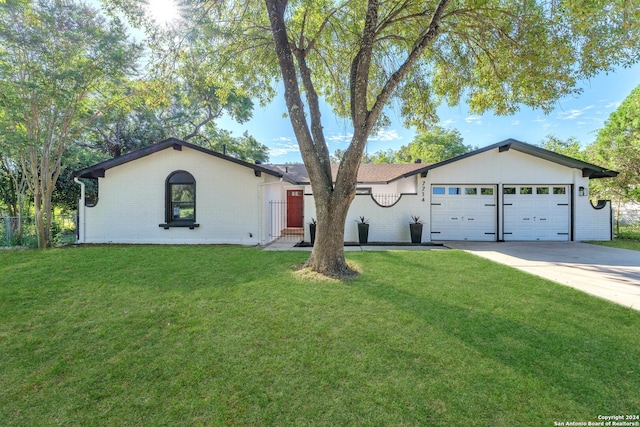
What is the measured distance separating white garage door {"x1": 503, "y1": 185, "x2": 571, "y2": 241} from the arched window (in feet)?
39.6

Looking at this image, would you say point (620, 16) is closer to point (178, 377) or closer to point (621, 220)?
point (178, 377)

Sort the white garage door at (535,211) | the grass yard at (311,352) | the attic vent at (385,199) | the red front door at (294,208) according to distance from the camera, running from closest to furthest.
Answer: the grass yard at (311,352) < the attic vent at (385,199) < the white garage door at (535,211) < the red front door at (294,208)

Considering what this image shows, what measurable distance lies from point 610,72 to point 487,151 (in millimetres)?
4966

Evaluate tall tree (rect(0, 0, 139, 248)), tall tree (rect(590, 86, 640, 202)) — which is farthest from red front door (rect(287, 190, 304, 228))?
tall tree (rect(590, 86, 640, 202))

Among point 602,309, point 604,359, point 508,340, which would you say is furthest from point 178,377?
point 602,309

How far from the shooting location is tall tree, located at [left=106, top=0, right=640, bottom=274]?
5730 mm

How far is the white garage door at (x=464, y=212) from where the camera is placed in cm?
1124

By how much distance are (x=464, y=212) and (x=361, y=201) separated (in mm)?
4248

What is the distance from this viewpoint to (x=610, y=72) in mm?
6176

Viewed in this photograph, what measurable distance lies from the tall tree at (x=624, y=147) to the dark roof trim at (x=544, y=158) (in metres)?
4.52

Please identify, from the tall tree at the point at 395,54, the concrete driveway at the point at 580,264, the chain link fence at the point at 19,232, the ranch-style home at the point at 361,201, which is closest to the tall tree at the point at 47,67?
the chain link fence at the point at 19,232

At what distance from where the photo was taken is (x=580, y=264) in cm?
696

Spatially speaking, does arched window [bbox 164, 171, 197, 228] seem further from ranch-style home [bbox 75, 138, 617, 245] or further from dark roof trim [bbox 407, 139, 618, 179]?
dark roof trim [bbox 407, 139, 618, 179]

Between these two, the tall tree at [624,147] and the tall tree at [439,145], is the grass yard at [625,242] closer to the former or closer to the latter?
the tall tree at [624,147]
